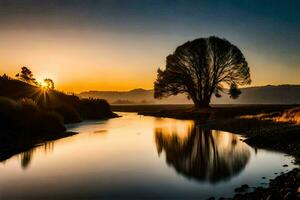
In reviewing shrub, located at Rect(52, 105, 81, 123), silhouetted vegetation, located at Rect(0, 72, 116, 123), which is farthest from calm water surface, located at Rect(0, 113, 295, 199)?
silhouetted vegetation, located at Rect(0, 72, 116, 123)

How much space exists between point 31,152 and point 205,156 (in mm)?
14144

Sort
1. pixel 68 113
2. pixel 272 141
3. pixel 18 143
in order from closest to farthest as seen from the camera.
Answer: pixel 272 141, pixel 18 143, pixel 68 113

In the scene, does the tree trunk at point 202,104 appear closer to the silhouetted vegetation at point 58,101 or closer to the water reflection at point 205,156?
the silhouetted vegetation at point 58,101

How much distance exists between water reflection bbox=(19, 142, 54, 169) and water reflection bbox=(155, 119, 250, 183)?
9.76m

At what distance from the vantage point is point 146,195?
17.1 metres

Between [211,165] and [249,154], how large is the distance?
4962mm

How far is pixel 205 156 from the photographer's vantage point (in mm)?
30328

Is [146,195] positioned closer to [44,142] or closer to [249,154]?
[249,154]

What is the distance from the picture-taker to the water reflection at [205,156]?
2278 cm

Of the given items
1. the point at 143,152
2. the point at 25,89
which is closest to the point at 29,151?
the point at 143,152

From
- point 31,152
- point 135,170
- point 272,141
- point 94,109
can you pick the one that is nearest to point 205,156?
point 272,141

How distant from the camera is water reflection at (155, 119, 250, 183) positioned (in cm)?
2278

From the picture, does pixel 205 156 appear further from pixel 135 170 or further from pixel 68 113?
pixel 68 113

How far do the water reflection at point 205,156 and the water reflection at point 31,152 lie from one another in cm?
976
